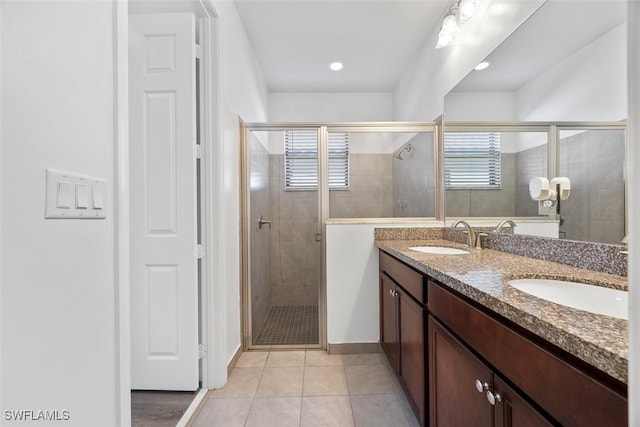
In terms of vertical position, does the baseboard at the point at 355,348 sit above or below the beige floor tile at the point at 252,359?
above

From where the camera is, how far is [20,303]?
63 centimetres

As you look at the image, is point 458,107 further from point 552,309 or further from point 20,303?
point 20,303

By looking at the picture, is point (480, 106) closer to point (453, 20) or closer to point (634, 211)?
point (453, 20)

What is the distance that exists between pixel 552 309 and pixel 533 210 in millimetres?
897

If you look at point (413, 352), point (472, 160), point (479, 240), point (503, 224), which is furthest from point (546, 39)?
point (413, 352)

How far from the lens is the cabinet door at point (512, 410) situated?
0.65 m

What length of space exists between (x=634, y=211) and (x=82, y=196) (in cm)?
108

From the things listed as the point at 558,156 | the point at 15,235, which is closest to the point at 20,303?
the point at 15,235

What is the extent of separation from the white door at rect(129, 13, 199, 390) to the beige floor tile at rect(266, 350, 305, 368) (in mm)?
667

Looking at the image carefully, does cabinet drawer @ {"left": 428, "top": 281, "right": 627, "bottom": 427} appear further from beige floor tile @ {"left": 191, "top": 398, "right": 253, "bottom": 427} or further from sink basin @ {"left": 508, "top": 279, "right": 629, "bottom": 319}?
beige floor tile @ {"left": 191, "top": 398, "right": 253, "bottom": 427}

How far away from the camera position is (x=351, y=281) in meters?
2.31

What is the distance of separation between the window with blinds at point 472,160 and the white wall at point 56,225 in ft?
6.01

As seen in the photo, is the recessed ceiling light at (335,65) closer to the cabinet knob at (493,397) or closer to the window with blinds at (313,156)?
the window with blinds at (313,156)

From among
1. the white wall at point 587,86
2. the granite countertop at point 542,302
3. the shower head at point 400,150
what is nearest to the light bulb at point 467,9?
the white wall at point 587,86
